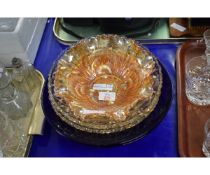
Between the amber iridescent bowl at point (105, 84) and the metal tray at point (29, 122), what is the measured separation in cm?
9

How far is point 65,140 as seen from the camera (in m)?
0.64

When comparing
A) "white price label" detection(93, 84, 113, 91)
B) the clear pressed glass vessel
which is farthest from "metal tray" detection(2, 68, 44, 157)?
"white price label" detection(93, 84, 113, 91)

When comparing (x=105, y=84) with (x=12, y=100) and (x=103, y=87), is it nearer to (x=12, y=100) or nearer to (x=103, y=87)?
(x=103, y=87)

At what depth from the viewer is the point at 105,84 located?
2.23 ft

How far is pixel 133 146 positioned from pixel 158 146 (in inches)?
1.9

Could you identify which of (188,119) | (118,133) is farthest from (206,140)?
(118,133)

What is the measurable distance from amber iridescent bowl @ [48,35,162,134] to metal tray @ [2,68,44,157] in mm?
94

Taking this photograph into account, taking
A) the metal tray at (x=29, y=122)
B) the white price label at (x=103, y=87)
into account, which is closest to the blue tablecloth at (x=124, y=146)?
the metal tray at (x=29, y=122)

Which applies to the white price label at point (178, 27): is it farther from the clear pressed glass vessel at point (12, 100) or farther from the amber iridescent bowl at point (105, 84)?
the clear pressed glass vessel at point (12, 100)

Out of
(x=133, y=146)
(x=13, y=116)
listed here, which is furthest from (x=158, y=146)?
(x=13, y=116)

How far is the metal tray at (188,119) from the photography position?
1.94 feet

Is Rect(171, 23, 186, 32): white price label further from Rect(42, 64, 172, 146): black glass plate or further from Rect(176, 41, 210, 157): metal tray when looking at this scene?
Rect(42, 64, 172, 146): black glass plate
